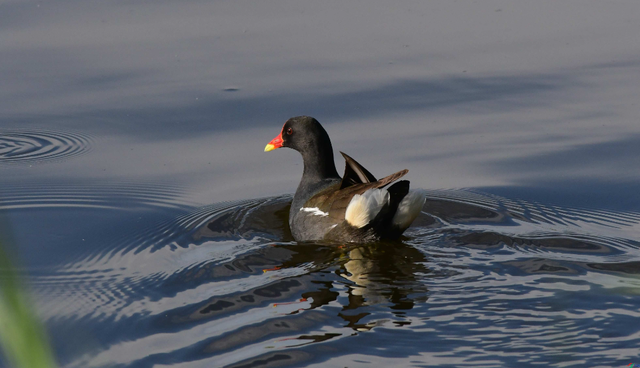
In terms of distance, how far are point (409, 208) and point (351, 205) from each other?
446 mm

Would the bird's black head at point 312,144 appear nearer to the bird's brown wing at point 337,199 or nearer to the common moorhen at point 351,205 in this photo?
the common moorhen at point 351,205

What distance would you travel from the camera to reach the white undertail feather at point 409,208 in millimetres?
6004

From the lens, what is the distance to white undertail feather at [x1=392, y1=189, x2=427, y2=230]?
6004 mm

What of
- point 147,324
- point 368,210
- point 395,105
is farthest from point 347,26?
point 147,324

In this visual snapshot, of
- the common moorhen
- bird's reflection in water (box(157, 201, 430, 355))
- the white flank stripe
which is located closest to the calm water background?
bird's reflection in water (box(157, 201, 430, 355))

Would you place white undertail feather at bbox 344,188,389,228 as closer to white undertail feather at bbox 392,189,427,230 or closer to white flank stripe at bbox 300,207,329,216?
white undertail feather at bbox 392,189,427,230

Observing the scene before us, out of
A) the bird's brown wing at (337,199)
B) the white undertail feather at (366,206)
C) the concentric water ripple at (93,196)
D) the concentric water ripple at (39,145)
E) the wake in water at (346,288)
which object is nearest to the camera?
the wake in water at (346,288)

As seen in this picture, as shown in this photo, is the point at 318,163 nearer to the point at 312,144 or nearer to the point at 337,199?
the point at 312,144

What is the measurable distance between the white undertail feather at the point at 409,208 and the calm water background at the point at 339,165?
19 cm

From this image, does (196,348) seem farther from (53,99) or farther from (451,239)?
(53,99)

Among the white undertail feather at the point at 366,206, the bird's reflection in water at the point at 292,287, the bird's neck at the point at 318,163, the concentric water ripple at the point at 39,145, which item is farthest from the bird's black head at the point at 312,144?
the concentric water ripple at the point at 39,145

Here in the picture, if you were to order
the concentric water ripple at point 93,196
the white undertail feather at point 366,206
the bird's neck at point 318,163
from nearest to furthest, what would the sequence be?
the white undertail feather at point 366,206 < the concentric water ripple at point 93,196 < the bird's neck at point 318,163

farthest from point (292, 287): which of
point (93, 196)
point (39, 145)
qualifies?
point (39, 145)

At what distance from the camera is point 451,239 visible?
233 inches
